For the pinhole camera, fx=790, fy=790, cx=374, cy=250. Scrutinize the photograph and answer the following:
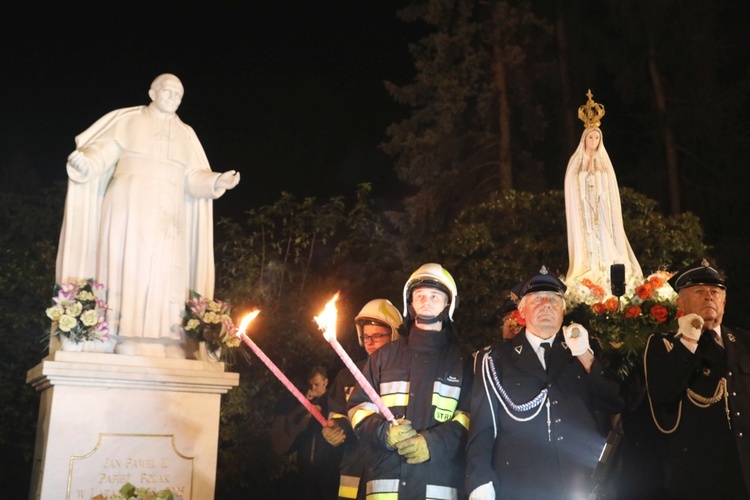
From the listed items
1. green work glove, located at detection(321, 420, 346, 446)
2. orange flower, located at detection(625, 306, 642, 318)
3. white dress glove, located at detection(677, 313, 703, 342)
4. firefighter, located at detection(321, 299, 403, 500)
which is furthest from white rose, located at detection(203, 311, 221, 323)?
white dress glove, located at detection(677, 313, 703, 342)

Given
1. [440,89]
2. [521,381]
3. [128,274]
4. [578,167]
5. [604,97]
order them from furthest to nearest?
[604,97] < [440,89] < [578,167] < [128,274] < [521,381]

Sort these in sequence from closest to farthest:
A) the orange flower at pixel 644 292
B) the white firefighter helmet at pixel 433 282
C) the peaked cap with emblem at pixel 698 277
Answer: the peaked cap with emblem at pixel 698 277 < the white firefighter helmet at pixel 433 282 < the orange flower at pixel 644 292

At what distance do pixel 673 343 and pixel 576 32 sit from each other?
17749mm

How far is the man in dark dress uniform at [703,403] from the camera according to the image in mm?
4359

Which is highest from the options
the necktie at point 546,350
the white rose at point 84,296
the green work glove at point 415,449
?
the white rose at point 84,296

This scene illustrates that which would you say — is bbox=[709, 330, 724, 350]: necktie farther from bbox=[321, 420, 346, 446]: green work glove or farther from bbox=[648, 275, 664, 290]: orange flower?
bbox=[321, 420, 346, 446]: green work glove

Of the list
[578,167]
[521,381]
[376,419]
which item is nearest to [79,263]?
[376,419]

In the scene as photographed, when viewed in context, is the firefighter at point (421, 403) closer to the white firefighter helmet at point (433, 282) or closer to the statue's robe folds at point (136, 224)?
the white firefighter helmet at point (433, 282)

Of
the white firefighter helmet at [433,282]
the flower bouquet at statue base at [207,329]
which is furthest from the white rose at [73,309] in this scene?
the white firefighter helmet at [433,282]

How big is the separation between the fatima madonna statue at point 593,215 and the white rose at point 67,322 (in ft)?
16.0

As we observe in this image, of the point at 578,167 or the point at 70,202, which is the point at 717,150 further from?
the point at 70,202

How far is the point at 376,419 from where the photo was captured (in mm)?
4504

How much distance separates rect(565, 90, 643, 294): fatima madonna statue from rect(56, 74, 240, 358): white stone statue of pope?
153 inches

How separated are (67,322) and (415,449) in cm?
305
